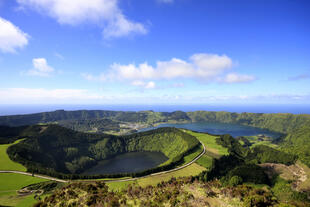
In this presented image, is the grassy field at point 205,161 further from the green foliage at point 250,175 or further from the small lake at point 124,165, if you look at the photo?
the small lake at point 124,165

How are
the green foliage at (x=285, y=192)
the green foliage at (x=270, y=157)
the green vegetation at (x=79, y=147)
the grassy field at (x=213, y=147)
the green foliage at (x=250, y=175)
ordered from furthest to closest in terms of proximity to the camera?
the grassy field at (x=213, y=147), the green foliage at (x=270, y=157), the green vegetation at (x=79, y=147), the green foliage at (x=250, y=175), the green foliage at (x=285, y=192)

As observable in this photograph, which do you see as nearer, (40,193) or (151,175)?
(40,193)

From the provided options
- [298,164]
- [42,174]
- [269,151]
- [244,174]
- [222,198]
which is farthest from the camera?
[269,151]

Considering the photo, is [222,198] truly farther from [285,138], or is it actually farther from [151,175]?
[285,138]

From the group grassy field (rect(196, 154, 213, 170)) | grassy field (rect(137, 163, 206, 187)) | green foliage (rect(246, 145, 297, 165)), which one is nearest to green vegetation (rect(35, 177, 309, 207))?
grassy field (rect(137, 163, 206, 187))

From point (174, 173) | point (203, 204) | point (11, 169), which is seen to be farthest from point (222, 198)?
point (11, 169)

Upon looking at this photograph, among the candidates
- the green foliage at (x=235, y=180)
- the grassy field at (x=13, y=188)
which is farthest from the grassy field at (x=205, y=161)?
the grassy field at (x=13, y=188)
